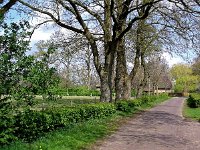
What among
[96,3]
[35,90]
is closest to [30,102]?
[35,90]

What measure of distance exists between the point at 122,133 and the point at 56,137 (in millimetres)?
3989

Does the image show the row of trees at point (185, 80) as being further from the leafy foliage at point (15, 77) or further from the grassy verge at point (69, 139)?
the leafy foliage at point (15, 77)

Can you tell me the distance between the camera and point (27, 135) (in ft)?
35.6

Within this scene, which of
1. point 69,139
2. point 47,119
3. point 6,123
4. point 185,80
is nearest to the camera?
point 6,123

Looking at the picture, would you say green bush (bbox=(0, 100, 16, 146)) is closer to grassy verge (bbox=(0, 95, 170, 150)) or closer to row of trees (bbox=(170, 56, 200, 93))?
grassy verge (bbox=(0, 95, 170, 150))

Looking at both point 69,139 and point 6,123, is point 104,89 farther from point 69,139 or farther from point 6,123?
point 6,123

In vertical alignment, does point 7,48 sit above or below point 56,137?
above

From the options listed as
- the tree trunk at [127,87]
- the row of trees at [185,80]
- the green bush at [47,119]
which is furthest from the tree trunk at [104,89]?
the row of trees at [185,80]

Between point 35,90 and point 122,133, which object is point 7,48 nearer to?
point 35,90

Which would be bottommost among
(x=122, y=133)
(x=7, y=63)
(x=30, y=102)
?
(x=122, y=133)

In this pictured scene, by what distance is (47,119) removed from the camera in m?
12.3

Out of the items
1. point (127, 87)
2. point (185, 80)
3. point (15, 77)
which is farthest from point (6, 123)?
point (185, 80)

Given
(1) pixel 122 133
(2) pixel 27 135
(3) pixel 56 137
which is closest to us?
(2) pixel 27 135

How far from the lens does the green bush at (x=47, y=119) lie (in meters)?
10.5
